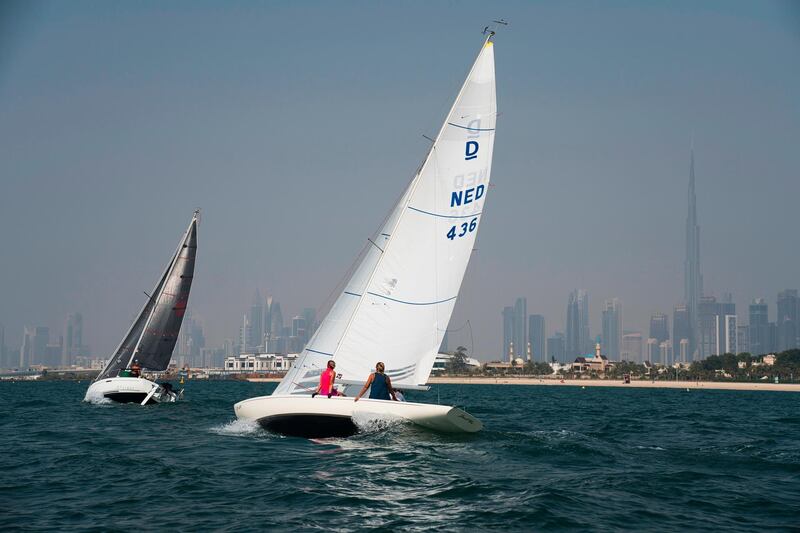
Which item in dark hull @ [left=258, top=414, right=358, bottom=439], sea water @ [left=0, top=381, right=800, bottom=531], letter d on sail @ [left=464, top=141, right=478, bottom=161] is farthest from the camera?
letter d on sail @ [left=464, top=141, right=478, bottom=161]

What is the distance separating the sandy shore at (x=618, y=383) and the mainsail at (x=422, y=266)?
12411 centimetres

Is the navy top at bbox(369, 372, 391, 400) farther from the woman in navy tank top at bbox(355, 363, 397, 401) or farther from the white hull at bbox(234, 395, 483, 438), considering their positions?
the white hull at bbox(234, 395, 483, 438)

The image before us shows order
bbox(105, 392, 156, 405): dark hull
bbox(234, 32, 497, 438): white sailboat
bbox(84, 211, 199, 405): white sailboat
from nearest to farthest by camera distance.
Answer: bbox(234, 32, 497, 438): white sailboat < bbox(105, 392, 156, 405): dark hull < bbox(84, 211, 199, 405): white sailboat

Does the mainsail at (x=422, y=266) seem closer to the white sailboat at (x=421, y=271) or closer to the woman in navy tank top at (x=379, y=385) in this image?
the white sailboat at (x=421, y=271)

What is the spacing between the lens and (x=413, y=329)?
67.6 feet

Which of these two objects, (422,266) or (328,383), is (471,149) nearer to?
(422,266)

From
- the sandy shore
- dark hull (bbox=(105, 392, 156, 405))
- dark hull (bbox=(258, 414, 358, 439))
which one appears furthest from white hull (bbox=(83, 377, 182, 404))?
the sandy shore

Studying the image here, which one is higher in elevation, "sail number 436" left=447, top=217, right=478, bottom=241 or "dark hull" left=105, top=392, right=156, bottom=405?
"sail number 436" left=447, top=217, right=478, bottom=241

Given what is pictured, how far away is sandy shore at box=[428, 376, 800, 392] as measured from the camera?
133625 mm

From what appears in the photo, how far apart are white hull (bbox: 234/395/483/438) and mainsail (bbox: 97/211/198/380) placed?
19.6m

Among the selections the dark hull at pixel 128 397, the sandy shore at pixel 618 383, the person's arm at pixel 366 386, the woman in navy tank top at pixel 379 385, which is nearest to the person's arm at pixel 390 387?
the woman in navy tank top at pixel 379 385

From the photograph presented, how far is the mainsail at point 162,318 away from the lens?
3744cm

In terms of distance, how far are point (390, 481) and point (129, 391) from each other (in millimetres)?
22361

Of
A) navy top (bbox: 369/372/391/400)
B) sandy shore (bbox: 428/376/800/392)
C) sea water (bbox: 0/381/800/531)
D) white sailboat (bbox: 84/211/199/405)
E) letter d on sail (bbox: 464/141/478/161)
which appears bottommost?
sandy shore (bbox: 428/376/800/392)
